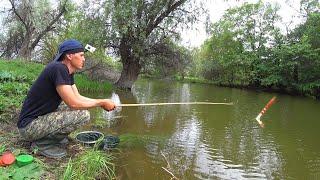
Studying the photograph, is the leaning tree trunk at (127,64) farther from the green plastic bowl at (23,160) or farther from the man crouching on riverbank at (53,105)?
the green plastic bowl at (23,160)

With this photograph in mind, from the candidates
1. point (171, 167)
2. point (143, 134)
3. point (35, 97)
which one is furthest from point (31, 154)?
point (143, 134)

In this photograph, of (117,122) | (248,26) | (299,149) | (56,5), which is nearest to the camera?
(299,149)

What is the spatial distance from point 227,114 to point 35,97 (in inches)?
358

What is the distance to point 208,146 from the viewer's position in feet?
24.9

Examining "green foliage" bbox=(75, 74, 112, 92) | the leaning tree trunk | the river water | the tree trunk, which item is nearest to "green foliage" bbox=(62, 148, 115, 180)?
the river water

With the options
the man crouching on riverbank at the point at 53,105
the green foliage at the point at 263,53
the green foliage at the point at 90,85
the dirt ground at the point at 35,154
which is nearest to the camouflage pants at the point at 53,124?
the man crouching on riverbank at the point at 53,105

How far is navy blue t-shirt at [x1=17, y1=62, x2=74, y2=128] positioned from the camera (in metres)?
4.43

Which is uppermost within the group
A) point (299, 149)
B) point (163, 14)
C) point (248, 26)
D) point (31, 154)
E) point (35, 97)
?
point (248, 26)

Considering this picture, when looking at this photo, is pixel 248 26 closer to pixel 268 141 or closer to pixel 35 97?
pixel 268 141

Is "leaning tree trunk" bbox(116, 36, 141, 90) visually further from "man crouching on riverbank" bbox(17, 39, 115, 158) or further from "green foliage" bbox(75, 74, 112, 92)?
"man crouching on riverbank" bbox(17, 39, 115, 158)

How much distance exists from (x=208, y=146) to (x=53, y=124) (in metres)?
3.94

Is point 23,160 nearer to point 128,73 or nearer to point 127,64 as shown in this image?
point 127,64

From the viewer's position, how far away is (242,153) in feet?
23.8

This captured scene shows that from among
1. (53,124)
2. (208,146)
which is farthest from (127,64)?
(53,124)
